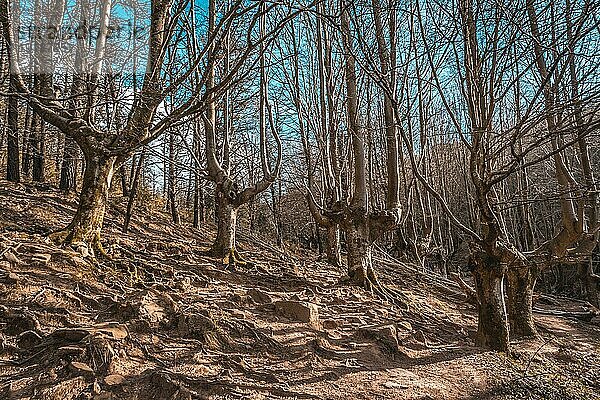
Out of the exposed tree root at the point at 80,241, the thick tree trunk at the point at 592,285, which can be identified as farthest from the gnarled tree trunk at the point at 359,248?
the thick tree trunk at the point at 592,285

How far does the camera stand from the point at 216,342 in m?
3.97

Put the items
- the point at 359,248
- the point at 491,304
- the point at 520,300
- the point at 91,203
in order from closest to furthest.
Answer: the point at 491,304, the point at 91,203, the point at 520,300, the point at 359,248

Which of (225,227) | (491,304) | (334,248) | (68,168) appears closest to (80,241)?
(225,227)

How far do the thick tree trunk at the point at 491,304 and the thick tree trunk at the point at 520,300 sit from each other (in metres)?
0.81

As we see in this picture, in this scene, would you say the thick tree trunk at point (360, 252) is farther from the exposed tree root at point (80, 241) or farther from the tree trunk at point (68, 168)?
the tree trunk at point (68, 168)

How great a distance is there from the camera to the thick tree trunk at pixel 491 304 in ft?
15.4

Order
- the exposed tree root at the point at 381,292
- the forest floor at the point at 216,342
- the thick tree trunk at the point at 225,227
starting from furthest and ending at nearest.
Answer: the thick tree trunk at the point at 225,227 < the exposed tree root at the point at 381,292 < the forest floor at the point at 216,342

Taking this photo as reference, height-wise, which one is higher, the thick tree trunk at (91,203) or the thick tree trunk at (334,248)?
the thick tree trunk at (91,203)

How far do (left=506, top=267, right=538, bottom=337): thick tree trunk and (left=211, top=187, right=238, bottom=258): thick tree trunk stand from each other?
4832 mm

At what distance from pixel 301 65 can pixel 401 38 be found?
251cm

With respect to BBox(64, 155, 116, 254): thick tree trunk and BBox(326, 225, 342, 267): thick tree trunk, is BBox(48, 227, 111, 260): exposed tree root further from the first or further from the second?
BBox(326, 225, 342, 267): thick tree trunk

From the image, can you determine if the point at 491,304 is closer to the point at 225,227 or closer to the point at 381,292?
the point at 381,292

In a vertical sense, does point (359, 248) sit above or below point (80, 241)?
below

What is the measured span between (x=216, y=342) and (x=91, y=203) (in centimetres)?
273
